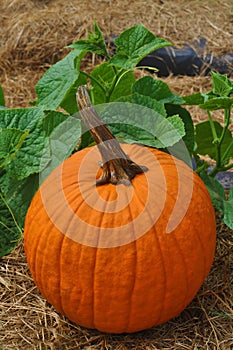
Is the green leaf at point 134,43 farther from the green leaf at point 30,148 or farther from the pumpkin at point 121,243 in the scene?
the pumpkin at point 121,243

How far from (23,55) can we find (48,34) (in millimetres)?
222

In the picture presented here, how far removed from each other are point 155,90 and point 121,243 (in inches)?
27.9

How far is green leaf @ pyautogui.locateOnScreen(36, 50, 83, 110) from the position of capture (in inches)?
79.4

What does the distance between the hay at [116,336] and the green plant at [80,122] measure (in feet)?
0.68

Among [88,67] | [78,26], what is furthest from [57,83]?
[78,26]

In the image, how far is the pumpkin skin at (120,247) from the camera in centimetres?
157

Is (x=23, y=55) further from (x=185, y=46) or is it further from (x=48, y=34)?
(x=185, y=46)

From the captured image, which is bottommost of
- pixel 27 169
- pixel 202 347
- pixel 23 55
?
pixel 23 55

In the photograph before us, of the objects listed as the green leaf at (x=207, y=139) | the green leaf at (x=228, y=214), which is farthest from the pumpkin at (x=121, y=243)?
the green leaf at (x=207, y=139)

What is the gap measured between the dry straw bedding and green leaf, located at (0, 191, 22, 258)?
0.04 m

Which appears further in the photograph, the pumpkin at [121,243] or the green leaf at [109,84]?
the green leaf at [109,84]

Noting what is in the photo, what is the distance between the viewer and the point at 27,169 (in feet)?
6.22

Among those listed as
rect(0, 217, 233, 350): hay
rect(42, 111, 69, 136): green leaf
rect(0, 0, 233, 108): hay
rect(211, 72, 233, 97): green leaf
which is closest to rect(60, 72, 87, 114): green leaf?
rect(42, 111, 69, 136): green leaf

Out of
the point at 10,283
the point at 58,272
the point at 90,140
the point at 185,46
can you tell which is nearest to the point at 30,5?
the point at 185,46
